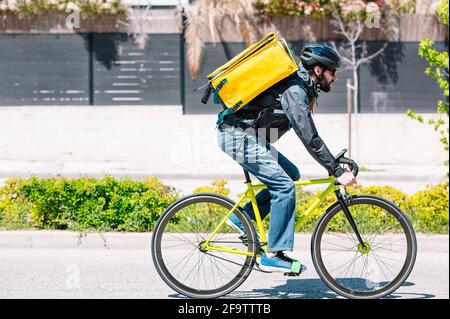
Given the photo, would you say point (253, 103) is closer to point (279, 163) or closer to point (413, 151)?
point (279, 163)

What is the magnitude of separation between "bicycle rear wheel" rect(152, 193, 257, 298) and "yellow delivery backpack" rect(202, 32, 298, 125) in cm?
77

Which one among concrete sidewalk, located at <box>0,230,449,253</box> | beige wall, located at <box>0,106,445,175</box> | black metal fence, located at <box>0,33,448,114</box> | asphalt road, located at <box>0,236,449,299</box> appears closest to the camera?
asphalt road, located at <box>0,236,449,299</box>

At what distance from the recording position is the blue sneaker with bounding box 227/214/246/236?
254 inches

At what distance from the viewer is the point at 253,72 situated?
6082mm

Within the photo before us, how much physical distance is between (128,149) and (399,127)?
661 cm

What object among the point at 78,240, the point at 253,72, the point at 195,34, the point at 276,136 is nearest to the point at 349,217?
the point at 276,136

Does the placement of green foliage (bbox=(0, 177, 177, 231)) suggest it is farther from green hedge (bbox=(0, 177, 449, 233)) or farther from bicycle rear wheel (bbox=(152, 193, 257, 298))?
bicycle rear wheel (bbox=(152, 193, 257, 298))

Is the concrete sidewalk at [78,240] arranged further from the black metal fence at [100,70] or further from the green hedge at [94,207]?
the black metal fence at [100,70]

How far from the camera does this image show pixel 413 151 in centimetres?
2127

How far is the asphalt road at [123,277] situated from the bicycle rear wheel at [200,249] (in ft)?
0.67

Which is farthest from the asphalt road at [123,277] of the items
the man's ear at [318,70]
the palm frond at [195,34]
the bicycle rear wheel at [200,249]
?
the palm frond at [195,34]

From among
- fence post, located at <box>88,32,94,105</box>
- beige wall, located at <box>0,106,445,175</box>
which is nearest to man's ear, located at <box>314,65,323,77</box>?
beige wall, located at <box>0,106,445,175</box>

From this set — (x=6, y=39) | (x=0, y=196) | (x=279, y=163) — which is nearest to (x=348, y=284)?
(x=279, y=163)

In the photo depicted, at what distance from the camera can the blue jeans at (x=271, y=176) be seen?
6223 mm
